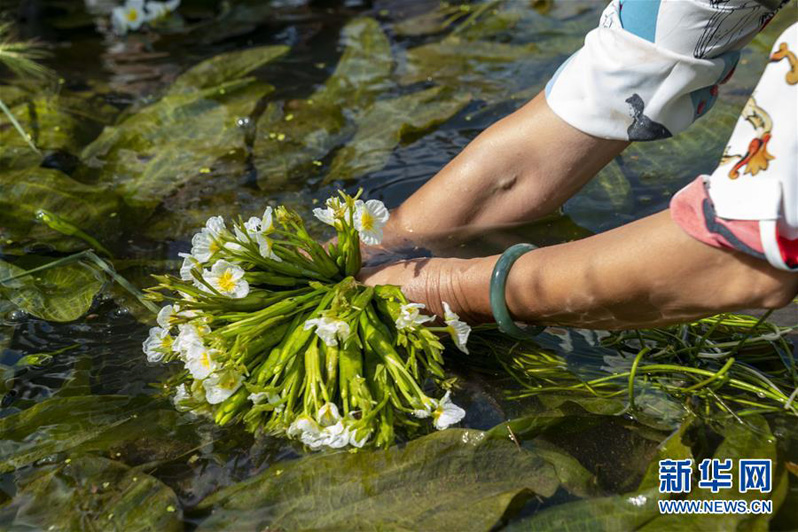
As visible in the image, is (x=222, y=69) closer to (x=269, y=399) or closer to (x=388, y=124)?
(x=388, y=124)

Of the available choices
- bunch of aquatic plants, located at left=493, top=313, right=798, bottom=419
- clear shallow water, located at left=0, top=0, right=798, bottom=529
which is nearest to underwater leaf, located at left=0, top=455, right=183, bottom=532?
clear shallow water, located at left=0, top=0, right=798, bottom=529

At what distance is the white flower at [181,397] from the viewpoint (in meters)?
1.44

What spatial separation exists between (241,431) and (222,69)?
1.67 m

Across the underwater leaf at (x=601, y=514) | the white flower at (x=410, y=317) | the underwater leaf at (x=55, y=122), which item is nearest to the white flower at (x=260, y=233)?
the white flower at (x=410, y=317)

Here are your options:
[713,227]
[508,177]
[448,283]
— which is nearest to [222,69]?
[508,177]

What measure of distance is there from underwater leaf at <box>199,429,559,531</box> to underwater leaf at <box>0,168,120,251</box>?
3.14ft

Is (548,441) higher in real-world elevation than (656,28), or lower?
lower

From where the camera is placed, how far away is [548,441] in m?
1.38

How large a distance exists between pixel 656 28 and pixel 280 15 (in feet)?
7.75

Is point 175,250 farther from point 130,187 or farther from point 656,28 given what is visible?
point 656,28

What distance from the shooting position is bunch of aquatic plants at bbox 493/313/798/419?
4.79 ft

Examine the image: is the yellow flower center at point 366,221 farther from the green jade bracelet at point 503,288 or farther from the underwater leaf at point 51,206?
the underwater leaf at point 51,206

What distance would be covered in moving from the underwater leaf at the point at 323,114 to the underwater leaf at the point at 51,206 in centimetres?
42

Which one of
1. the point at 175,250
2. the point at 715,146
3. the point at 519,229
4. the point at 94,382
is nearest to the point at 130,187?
the point at 175,250
